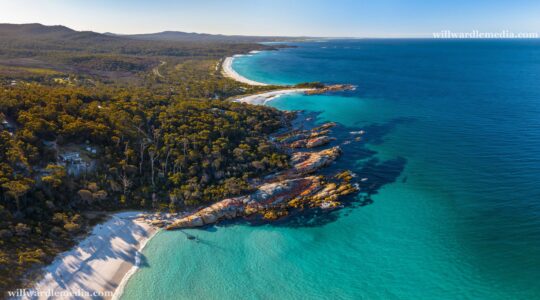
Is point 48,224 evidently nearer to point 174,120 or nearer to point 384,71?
point 174,120

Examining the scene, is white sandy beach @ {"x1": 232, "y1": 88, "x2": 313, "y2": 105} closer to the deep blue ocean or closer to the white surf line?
the deep blue ocean

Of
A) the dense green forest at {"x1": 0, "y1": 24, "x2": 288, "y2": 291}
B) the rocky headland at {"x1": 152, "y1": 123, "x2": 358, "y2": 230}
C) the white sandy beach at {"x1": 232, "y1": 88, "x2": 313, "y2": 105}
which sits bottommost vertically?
the rocky headland at {"x1": 152, "y1": 123, "x2": 358, "y2": 230}

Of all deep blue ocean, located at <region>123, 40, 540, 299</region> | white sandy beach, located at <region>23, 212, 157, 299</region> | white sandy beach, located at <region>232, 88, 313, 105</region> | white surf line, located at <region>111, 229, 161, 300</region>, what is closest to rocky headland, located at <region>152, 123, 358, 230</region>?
deep blue ocean, located at <region>123, 40, 540, 299</region>

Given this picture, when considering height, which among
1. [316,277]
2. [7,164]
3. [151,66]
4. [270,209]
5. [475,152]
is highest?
[151,66]

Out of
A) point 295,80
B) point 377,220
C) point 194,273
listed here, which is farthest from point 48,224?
point 295,80

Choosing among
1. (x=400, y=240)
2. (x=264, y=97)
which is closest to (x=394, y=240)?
(x=400, y=240)

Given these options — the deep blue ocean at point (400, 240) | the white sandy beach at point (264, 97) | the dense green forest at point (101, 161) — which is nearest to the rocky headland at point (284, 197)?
the deep blue ocean at point (400, 240)

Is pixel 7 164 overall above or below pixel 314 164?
above

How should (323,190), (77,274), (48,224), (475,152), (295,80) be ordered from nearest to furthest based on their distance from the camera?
1. (77,274)
2. (48,224)
3. (323,190)
4. (475,152)
5. (295,80)
